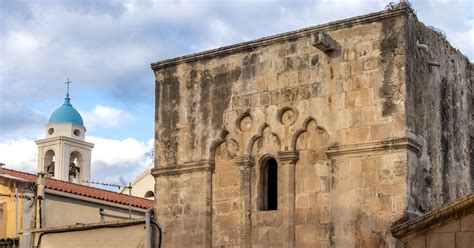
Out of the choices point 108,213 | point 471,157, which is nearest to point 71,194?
point 108,213

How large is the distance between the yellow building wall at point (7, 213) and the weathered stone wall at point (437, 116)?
11691 mm

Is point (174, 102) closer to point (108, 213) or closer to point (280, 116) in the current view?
point (280, 116)

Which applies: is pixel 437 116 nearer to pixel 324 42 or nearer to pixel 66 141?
pixel 324 42

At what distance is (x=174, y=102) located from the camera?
15.4 m

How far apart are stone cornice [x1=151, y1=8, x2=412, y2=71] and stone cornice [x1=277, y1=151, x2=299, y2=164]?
1857mm

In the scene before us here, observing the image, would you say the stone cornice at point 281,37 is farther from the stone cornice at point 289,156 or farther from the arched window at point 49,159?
the arched window at point 49,159

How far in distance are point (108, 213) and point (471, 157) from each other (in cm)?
1118

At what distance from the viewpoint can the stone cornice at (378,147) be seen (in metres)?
12.6

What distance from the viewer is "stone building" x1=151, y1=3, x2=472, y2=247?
1285 centimetres

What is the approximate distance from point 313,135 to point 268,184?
47.5 inches

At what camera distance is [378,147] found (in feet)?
42.1

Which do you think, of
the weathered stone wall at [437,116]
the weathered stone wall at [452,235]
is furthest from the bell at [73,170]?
the weathered stone wall at [452,235]

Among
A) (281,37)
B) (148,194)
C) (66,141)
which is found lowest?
(148,194)

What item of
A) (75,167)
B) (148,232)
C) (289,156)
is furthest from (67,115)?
(289,156)
